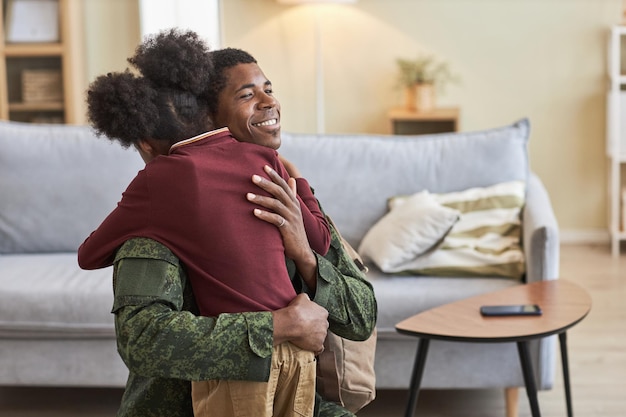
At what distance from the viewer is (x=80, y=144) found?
10.9ft

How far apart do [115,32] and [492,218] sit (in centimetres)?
329

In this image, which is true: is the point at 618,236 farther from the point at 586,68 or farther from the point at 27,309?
the point at 27,309

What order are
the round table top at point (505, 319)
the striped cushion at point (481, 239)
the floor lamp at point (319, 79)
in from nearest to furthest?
the round table top at point (505, 319) → the striped cushion at point (481, 239) → the floor lamp at point (319, 79)

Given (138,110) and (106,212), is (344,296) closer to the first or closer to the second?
(138,110)

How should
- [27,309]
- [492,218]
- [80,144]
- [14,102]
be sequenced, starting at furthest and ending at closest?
[14,102]
[80,144]
[492,218]
[27,309]

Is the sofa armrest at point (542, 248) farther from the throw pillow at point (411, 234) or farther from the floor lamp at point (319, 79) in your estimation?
the floor lamp at point (319, 79)

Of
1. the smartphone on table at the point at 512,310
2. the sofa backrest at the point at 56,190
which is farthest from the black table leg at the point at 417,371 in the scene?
the sofa backrest at the point at 56,190

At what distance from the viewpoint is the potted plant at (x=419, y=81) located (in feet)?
16.9

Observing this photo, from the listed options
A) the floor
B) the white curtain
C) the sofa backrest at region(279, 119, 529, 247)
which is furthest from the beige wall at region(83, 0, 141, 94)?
the floor

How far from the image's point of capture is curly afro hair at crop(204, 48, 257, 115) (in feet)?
4.72

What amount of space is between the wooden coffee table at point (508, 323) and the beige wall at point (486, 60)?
2940 millimetres

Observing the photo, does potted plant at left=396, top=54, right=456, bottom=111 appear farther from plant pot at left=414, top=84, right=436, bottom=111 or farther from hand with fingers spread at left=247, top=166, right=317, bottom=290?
hand with fingers spread at left=247, top=166, right=317, bottom=290

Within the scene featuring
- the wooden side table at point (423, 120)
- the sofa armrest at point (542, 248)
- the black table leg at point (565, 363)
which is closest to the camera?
the black table leg at point (565, 363)

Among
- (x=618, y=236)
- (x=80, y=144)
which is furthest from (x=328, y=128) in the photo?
(x=80, y=144)
